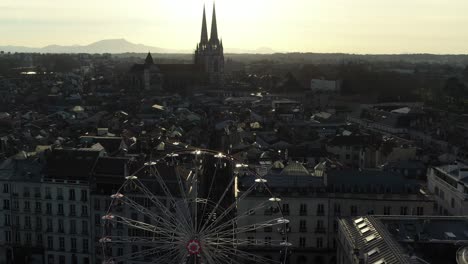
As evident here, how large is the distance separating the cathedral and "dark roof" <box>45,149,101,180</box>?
130530 millimetres

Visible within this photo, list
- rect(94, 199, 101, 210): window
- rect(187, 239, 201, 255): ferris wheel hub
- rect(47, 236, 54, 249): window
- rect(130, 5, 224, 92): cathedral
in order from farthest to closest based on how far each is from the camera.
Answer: rect(130, 5, 224, 92): cathedral, rect(47, 236, 54, 249): window, rect(94, 199, 101, 210): window, rect(187, 239, 201, 255): ferris wheel hub

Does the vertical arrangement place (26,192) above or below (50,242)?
above

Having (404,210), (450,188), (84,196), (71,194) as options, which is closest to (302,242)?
(404,210)

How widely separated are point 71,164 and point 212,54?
14724cm

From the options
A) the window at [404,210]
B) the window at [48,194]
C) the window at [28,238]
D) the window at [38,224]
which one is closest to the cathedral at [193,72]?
the window at [28,238]

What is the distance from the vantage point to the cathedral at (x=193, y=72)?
186m

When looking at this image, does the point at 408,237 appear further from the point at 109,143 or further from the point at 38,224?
the point at 109,143

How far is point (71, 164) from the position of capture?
157 feet

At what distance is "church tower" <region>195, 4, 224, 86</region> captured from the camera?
191 m

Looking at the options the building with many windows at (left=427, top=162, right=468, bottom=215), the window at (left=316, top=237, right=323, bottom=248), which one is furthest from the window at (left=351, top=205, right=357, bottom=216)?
the building with many windows at (left=427, top=162, right=468, bottom=215)

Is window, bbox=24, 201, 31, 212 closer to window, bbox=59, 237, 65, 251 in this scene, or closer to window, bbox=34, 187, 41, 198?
window, bbox=34, 187, 41, 198

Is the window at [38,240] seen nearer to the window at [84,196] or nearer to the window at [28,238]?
the window at [28,238]

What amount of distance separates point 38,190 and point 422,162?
40.8 m

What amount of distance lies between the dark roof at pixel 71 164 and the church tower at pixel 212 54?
142m
